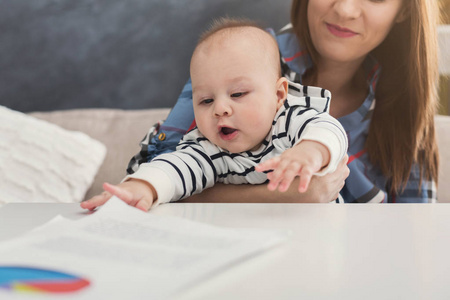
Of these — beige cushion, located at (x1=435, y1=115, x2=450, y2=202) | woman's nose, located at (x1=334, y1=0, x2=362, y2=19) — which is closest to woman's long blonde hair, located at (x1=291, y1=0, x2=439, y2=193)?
woman's nose, located at (x1=334, y1=0, x2=362, y2=19)

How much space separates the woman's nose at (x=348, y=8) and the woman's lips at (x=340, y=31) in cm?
3

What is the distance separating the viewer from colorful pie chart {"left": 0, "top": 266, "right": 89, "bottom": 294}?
385 mm

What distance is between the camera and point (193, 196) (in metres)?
1.05

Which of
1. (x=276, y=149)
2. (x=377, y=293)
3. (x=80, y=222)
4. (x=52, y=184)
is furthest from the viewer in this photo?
(x=52, y=184)

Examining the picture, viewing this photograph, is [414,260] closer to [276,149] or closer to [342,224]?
[342,224]

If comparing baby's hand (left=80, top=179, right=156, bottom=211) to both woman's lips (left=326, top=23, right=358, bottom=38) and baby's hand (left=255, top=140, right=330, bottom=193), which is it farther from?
woman's lips (left=326, top=23, right=358, bottom=38)

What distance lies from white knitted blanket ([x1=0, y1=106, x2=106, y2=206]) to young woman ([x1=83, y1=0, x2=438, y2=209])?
0.38 meters

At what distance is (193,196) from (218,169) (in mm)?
93

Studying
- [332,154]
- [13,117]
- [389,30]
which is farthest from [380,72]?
[13,117]

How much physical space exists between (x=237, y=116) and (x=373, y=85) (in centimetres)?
59

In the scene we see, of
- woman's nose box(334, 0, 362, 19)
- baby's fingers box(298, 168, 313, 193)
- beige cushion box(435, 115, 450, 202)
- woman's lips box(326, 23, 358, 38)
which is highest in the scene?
woman's nose box(334, 0, 362, 19)

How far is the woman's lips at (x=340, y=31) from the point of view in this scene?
128 cm

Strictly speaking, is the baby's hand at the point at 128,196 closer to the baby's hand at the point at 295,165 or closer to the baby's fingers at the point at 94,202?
the baby's fingers at the point at 94,202

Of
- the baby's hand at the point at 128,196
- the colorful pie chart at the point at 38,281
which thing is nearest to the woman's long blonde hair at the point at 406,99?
the baby's hand at the point at 128,196
